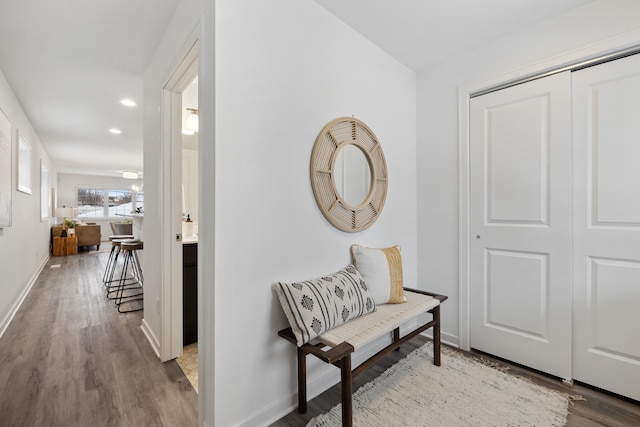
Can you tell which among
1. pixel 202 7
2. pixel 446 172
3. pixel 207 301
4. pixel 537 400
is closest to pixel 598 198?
pixel 446 172

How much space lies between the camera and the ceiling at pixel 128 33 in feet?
5.82

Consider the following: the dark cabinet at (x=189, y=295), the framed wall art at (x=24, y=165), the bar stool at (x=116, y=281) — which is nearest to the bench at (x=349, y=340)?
the dark cabinet at (x=189, y=295)

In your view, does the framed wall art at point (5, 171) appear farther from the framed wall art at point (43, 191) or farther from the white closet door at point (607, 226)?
the white closet door at point (607, 226)

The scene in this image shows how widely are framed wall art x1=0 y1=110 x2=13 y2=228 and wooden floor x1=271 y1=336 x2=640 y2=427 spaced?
Result: 304cm

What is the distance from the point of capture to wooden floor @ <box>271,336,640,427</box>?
1507 millimetres

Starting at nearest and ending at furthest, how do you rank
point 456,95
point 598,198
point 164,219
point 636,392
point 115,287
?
point 636,392, point 598,198, point 164,219, point 456,95, point 115,287

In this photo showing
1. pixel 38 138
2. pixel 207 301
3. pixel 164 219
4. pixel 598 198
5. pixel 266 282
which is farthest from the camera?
pixel 38 138

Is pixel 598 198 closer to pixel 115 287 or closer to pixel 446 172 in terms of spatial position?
pixel 446 172

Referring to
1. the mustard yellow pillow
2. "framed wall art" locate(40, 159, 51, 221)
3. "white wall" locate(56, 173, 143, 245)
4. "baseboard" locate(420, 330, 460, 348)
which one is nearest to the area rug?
"baseboard" locate(420, 330, 460, 348)

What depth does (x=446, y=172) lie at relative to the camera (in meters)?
2.42

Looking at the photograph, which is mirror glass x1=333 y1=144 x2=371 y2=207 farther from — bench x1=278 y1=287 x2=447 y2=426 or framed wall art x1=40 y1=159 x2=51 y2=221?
framed wall art x1=40 y1=159 x2=51 y2=221

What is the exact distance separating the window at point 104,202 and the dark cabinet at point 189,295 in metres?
9.10

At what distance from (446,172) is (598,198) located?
0.95 metres

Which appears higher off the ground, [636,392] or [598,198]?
[598,198]
